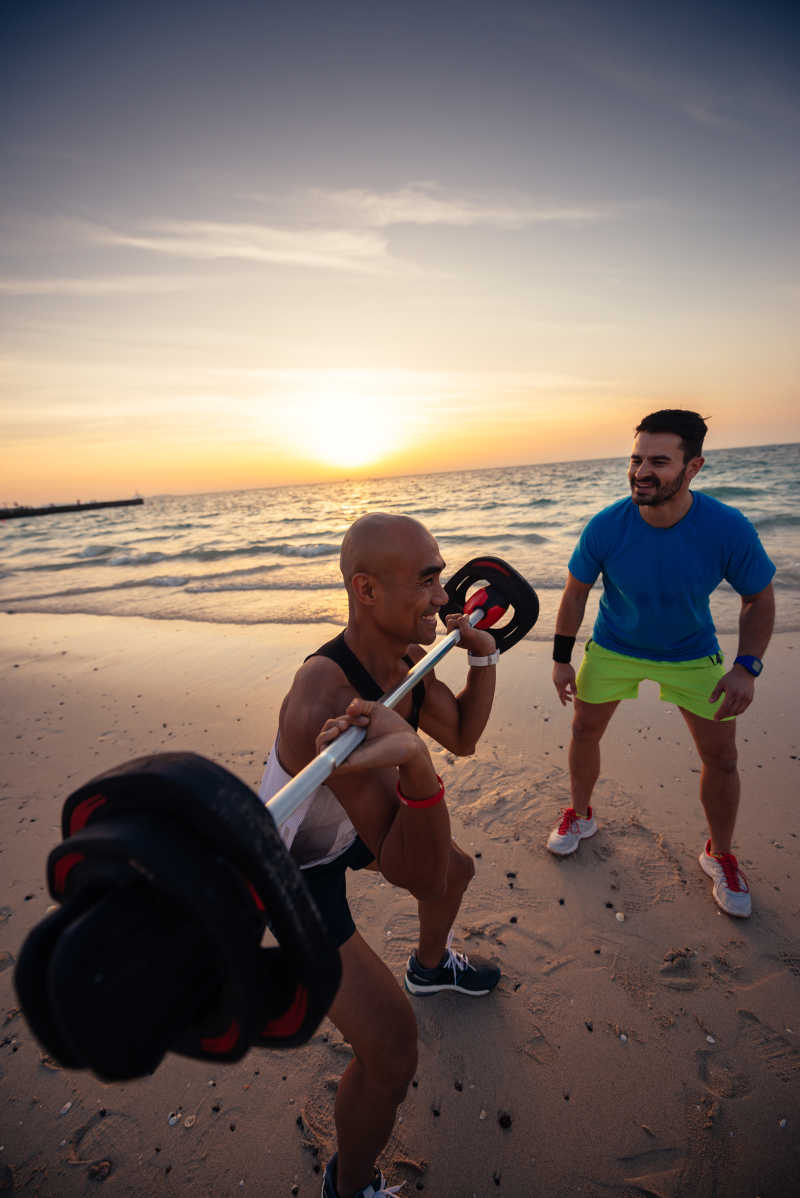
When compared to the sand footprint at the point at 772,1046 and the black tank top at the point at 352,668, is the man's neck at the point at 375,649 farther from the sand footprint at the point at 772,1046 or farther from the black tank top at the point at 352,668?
the sand footprint at the point at 772,1046

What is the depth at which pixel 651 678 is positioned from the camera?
363cm

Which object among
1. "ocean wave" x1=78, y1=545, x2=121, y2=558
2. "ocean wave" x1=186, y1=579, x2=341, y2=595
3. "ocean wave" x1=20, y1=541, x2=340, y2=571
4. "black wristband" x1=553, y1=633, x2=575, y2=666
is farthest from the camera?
"ocean wave" x1=78, y1=545, x2=121, y2=558

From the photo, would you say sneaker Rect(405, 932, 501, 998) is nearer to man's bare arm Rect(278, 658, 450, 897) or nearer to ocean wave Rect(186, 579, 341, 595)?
man's bare arm Rect(278, 658, 450, 897)

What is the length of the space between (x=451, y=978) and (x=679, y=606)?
2.60 metres

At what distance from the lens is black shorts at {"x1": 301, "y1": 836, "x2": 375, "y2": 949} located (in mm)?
2043

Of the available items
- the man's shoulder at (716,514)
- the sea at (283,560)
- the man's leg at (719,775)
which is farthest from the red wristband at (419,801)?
the sea at (283,560)

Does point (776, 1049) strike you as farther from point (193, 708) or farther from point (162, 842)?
point (193, 708)

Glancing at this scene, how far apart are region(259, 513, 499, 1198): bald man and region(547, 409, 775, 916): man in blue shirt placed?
1.70m

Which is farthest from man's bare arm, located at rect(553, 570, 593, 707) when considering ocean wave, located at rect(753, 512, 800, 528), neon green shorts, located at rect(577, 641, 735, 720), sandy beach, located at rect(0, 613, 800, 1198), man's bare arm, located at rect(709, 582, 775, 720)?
ocean wave, located at rect(753, 512, 800, 528)

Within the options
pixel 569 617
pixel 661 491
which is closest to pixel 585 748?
pixel 569 617

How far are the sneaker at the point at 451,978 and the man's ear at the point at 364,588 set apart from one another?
212cm

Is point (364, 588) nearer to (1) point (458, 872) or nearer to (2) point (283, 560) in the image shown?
(1) point (458, 872)

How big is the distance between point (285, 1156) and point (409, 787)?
78.1 inches

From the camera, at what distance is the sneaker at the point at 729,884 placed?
10.8ft
